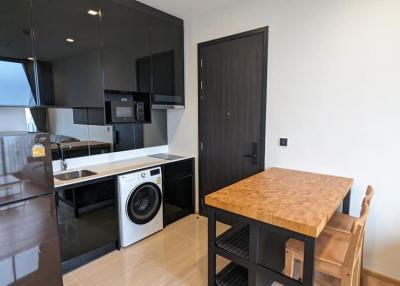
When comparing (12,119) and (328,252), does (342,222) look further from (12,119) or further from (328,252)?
(12,119)

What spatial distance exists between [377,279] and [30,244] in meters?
2.92

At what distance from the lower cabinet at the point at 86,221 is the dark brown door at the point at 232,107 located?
134cm

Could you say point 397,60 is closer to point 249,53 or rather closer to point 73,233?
point 249,53

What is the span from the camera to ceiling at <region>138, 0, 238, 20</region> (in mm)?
2848

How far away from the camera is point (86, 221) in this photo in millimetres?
2404

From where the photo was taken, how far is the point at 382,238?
217 centimetres

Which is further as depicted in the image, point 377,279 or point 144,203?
point 144,203

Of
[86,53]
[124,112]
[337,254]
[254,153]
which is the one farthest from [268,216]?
[86,53]

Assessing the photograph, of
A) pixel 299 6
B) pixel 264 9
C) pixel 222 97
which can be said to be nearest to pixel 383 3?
pixel 299 6

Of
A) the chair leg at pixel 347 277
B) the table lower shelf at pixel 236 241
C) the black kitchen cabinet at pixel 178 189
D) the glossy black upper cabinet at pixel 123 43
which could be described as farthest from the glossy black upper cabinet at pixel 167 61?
the chair leg at pixel 347 277

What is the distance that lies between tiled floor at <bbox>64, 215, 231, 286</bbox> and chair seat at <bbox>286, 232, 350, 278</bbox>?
37.8 inches

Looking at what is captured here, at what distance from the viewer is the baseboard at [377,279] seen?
2.13 m

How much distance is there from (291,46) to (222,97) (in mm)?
953

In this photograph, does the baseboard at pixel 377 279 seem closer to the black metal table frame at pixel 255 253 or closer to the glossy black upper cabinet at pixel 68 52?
the black metal table frame at pixel 255 253
